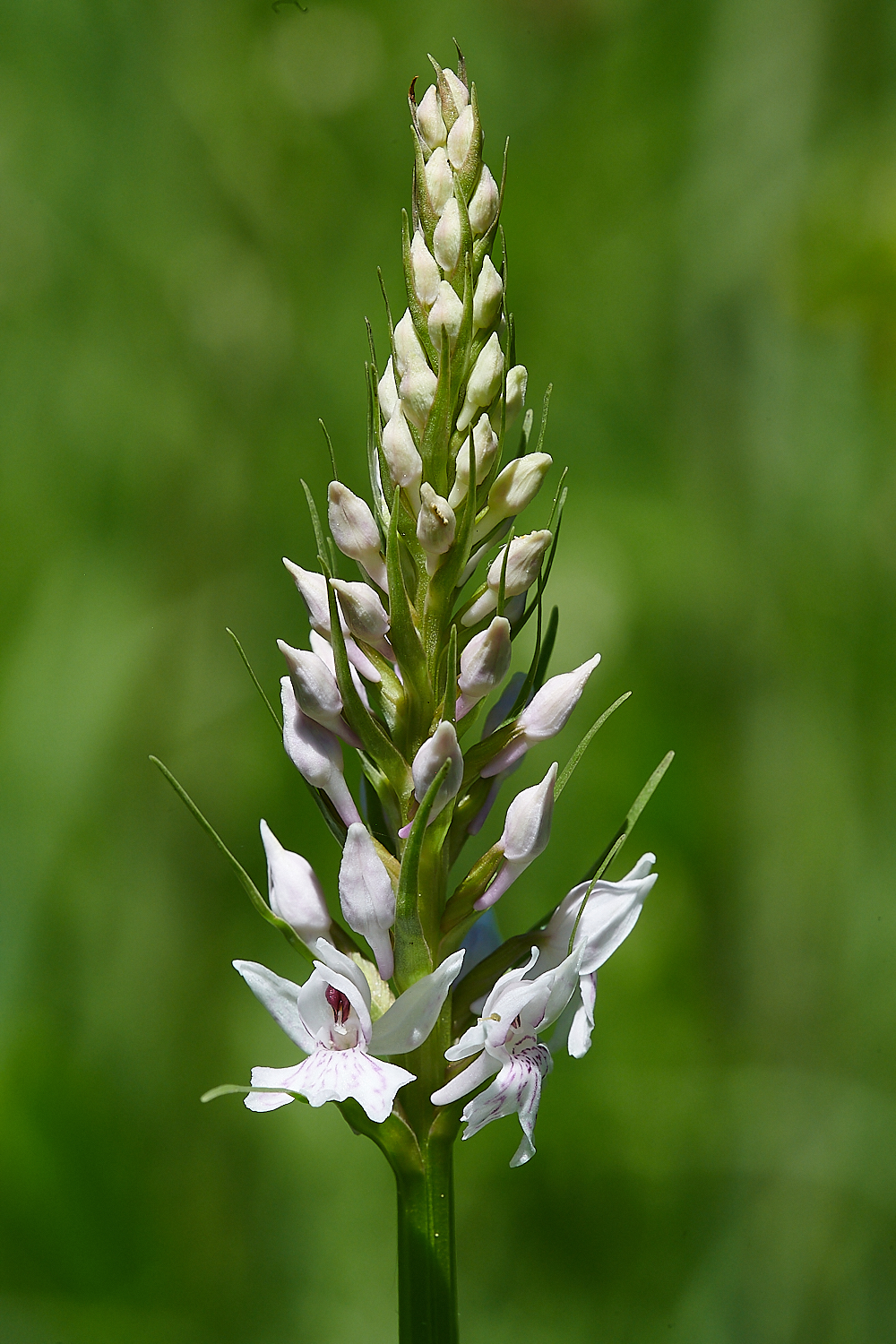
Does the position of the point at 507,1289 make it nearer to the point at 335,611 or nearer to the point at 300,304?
the point at 335,611

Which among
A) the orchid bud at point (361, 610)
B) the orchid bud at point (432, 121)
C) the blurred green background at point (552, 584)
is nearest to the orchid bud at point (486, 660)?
the orchid bud at point (361, 610)

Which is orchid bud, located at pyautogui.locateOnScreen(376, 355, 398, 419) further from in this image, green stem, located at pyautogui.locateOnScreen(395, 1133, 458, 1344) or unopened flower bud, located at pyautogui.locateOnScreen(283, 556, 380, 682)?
green stem, located at pyautogui.locateOnScreen(395, 1133, 458, 1344)

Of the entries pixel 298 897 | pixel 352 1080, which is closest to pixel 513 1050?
pixel 352 1080

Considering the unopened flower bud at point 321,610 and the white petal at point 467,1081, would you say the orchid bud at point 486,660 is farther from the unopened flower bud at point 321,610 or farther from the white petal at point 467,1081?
the white petal at point 467,1081

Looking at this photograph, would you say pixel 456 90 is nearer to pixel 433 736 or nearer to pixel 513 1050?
pixel 433 736

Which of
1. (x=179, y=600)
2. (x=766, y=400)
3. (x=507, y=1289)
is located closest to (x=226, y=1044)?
(x=507, y=1289)
